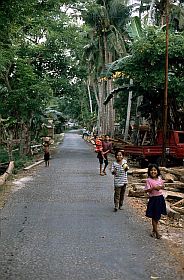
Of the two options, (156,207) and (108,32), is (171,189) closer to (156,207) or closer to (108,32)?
(156,207)

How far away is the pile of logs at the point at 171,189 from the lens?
11.4 m

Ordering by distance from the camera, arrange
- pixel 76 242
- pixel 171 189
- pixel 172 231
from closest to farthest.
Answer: pixel 76 242, pixel 172 231, pixel 171 189

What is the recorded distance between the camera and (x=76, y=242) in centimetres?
785

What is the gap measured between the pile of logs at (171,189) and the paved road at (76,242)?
2.98 ft

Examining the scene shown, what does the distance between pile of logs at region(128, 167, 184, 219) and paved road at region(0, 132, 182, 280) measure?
2.98 feet

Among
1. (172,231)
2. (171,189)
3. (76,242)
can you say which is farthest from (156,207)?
(171,189)

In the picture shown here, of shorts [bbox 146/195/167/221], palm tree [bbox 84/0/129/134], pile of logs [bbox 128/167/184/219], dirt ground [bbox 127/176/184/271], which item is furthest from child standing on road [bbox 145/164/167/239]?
palm tree [bbox 84/0/129/134]

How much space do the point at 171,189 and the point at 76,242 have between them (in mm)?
7564

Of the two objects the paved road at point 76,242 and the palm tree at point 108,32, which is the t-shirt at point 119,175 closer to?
the paved road at point 76,242

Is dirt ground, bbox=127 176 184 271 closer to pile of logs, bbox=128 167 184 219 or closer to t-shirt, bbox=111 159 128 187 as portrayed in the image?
pile of logs, bbox=128 167 184 219

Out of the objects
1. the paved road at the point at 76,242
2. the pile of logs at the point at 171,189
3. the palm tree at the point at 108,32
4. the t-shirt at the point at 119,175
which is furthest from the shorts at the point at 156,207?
the palm tree at the point at 108,32

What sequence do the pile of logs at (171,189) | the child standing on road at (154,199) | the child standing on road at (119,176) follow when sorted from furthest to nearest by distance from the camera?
the pile of logs at (171,189), the child standing on road at (119,176), the child standing on road at (154,199)

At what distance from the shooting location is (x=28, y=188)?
48.9 ft

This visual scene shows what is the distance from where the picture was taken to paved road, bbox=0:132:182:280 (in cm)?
626
